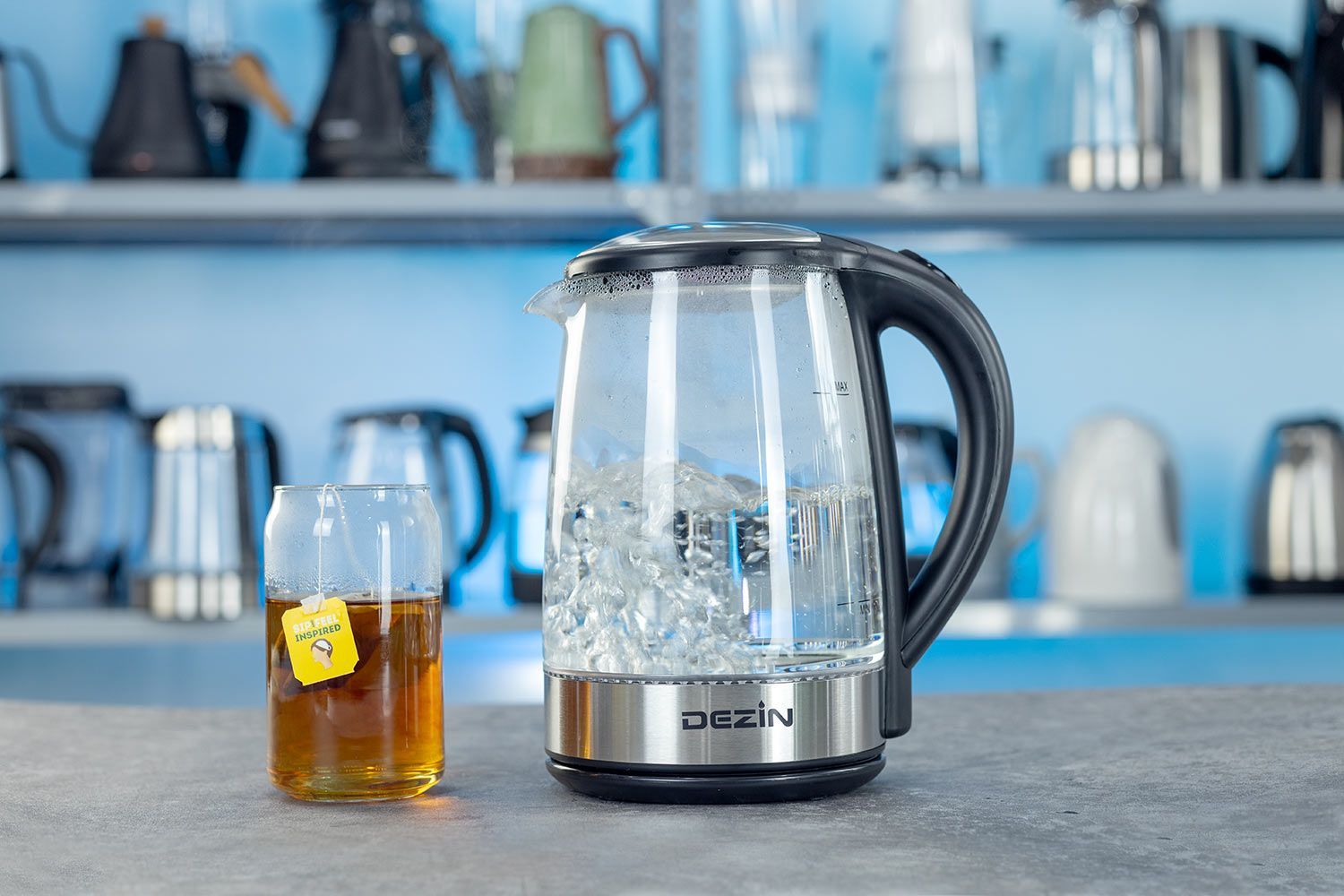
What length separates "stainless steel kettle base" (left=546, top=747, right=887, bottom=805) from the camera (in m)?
0.51

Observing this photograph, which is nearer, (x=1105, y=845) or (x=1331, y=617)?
(x=1105, y=845)

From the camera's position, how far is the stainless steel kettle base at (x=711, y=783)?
0.51 meters

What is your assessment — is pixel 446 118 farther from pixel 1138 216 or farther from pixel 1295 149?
pixel 1295 149

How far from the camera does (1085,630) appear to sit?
5.12ft

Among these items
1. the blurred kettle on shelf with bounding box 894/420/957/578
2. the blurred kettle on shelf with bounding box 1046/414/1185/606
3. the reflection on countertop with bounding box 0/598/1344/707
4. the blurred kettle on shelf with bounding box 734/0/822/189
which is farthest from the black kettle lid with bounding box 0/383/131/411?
the blurred kettle on shelf with bounding box 1046/414/1185/606

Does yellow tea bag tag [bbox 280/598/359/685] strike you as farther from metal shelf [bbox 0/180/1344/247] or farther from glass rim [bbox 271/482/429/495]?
metal shelf [bbox 0/180/1344/247]

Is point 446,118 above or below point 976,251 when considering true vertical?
above

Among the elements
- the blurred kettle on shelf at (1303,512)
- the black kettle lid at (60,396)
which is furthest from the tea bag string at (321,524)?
the blurred kettle on shelf at (1303,512)

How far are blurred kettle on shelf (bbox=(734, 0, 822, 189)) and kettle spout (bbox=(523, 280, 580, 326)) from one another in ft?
3.48

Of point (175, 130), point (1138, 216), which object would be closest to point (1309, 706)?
point (1138, 216)

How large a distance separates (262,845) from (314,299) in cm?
146

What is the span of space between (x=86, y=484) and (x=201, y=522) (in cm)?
17

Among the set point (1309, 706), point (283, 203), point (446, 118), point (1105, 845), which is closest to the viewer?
point (1105, 845)

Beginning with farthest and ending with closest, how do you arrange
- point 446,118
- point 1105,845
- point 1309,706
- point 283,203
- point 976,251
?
point 976,251, point 446,118, point 283,203, point 1309,706, point 1105,845
